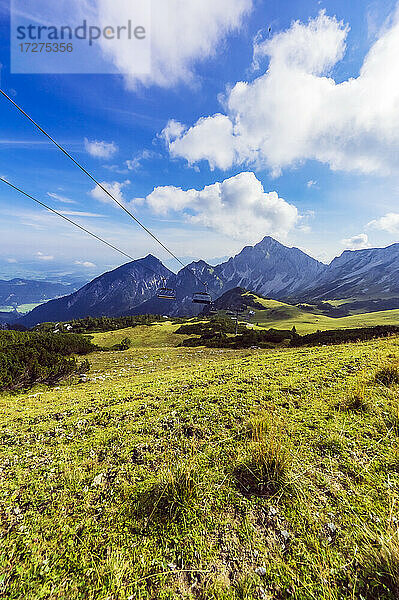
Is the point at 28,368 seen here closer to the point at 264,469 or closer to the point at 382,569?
the point at 264,469

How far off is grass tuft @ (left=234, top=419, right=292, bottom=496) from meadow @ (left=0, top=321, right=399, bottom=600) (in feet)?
0.08

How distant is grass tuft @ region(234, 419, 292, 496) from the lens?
4305mm

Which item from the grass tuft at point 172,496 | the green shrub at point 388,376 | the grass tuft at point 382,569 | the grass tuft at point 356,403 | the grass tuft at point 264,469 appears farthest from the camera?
the green shrub at point 388,376

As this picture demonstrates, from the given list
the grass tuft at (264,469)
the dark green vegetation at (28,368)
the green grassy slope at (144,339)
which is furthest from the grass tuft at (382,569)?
the green grassy slope at (144,339)

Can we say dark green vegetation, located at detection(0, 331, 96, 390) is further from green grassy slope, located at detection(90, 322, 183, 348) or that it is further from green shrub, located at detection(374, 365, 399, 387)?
green grassy slope, located at detection(90, 322, 183, 348)

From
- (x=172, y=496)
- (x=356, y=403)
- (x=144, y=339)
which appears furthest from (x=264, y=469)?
(x=144, y=339)

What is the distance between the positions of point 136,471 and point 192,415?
2.43 meters

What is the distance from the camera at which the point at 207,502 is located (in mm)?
4066

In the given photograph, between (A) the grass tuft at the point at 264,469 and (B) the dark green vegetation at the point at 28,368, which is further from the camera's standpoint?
(B) the dark green vegetation at the point at 28,368

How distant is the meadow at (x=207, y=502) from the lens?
9.71 ft

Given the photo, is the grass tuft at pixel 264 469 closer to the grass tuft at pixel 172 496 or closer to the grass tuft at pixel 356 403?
the grass tuft at pixel 172 496

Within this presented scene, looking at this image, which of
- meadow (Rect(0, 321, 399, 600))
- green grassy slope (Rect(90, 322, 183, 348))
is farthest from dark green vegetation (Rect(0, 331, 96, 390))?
green grassy slope (Rect(90, 322, 183, 348))

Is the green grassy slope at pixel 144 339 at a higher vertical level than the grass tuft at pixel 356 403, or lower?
lower

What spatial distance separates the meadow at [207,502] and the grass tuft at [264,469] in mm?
25
